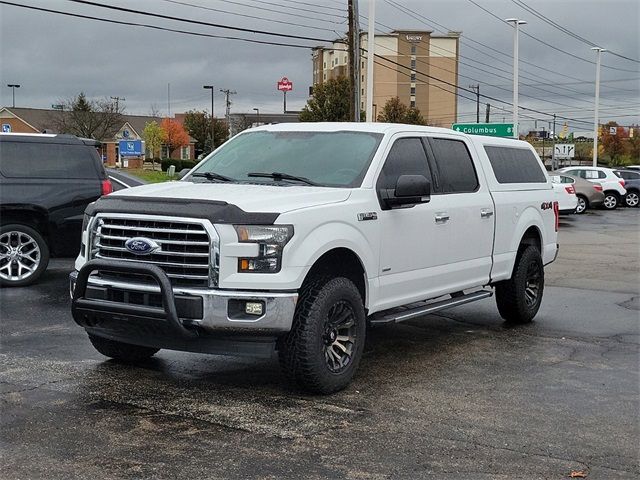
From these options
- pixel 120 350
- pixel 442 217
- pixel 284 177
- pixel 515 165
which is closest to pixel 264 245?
pixel 284 177

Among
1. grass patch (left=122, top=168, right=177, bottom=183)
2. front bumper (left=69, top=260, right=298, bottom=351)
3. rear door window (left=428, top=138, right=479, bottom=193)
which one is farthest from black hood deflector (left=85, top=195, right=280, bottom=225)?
grass patch (left=122, top=168, right=177, bottom=183)

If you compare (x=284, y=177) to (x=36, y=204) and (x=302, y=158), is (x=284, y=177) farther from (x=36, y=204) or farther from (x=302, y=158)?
(x=36, y=204)

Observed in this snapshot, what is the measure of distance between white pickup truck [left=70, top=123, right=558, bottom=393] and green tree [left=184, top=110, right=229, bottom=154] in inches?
3893

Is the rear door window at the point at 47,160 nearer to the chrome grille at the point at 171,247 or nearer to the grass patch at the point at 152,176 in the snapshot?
the chrome grille at the point at 171,247

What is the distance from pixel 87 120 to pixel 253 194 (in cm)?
8028

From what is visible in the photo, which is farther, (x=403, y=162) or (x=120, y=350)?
(x=403, y=162)

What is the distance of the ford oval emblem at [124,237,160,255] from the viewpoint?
591cm

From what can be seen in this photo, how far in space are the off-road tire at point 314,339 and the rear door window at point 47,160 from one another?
20.1ft

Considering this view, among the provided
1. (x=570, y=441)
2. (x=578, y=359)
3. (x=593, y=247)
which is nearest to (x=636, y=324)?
(x=578, y=359)

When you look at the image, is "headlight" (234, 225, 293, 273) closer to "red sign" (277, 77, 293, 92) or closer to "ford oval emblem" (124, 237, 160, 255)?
"ford oval emblem" (124, 237, 160, 255)

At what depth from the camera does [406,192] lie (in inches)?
266

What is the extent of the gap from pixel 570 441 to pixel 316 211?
232cm

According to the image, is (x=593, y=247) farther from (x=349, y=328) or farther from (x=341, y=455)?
(x=341, y=455)

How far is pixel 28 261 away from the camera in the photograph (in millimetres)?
11109
